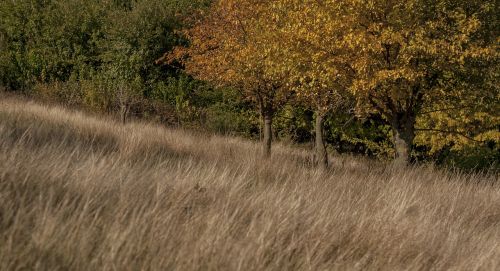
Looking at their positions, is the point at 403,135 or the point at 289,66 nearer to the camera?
the point at 289,66

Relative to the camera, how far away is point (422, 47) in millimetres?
9016

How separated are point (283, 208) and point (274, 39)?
23.5ft

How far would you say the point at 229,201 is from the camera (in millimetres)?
4266

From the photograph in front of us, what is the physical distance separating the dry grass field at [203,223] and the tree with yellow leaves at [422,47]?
4058 mm

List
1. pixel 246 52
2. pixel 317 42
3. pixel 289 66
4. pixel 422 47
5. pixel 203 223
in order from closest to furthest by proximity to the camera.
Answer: pixel 203 223
pixel 422 47
pixel 317 42
pixel 289 66
pixel 246 52

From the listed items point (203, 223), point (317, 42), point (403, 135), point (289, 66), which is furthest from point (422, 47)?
point (203, 223)

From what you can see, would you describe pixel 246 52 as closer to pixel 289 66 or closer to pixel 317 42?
pixel 289 66

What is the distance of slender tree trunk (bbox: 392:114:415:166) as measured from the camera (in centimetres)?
1130

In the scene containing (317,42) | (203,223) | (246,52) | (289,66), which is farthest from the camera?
(246,52)

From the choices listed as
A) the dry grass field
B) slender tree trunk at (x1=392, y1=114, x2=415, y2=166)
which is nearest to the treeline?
slender tree trunk at (x1=392, y1=114, x2=415, y2=166)

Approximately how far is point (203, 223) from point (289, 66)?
708 cm

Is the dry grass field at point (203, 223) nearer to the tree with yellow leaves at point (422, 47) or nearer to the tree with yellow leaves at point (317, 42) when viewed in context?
the tree with yellow leaves at point (422, 47)

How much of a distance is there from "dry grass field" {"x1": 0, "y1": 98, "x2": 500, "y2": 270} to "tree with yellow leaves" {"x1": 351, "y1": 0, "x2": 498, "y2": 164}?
406cm

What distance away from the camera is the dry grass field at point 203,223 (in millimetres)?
2994
